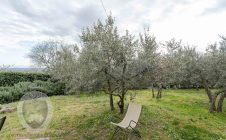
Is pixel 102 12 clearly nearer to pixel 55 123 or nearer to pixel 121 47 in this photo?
pixel 121 47

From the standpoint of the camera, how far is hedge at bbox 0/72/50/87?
18750 mm

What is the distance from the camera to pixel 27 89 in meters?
17.4

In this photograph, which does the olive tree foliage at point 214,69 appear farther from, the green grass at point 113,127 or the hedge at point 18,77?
the hedge at point 18,77

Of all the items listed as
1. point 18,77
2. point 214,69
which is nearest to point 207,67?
point 214,69

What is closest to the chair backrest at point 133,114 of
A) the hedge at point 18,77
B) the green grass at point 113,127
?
the green grass at point 113,127

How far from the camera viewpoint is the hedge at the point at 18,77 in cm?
1875

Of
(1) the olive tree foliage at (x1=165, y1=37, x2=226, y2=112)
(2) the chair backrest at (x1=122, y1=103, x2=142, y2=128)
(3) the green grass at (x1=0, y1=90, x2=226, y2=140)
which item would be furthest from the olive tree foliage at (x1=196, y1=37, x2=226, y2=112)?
(2) the chair backrest at (x1=122, y1=103, x2=142, y2=128)

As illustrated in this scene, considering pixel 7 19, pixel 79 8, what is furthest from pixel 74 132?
pixel 7 19

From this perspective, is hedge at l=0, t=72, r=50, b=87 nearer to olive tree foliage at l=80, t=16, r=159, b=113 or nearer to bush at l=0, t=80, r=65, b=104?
bush at l=0, t=80, r=65, b=104

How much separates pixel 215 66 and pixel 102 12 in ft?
22.5

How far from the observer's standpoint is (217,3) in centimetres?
1288

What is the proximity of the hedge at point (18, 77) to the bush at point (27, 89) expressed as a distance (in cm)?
129

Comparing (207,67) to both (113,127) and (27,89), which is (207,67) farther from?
(27,89)

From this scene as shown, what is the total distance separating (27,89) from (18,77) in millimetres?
2872
